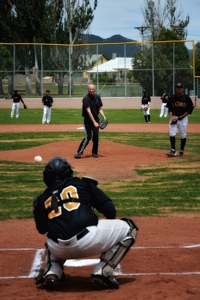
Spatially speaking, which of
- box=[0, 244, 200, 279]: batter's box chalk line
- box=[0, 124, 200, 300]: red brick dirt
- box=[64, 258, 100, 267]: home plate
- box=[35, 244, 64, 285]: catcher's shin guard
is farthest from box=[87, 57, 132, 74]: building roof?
box=[35, 244, 64, 285]: catcher's shin guard

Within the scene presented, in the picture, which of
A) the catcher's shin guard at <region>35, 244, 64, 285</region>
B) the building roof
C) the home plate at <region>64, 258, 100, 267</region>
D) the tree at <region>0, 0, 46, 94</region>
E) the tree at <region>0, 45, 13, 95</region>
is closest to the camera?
the catcher's shin guard at <region>35, 244, 64, 285</region>

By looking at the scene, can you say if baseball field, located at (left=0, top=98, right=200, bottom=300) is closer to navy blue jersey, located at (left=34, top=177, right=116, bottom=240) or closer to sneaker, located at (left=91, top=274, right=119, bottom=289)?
sneaker, located at (left=91, top=274, right=119, bottom=289)

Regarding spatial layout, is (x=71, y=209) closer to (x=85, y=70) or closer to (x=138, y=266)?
(x=138, y=266)

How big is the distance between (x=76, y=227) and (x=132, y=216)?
184 inches

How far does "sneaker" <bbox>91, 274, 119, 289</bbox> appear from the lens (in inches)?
254

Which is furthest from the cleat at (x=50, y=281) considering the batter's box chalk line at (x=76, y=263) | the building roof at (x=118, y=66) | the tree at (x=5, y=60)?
the tree at (x=5, y=60)

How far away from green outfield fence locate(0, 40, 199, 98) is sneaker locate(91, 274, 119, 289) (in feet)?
148

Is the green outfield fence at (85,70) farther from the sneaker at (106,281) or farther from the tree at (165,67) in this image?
the sneaker at (106,281)

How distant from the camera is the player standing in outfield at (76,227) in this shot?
20.9 feet

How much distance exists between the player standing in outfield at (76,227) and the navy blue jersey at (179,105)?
11.6m

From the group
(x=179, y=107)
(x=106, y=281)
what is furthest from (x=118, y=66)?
(x=106, y=281)

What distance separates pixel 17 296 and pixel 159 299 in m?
1.42

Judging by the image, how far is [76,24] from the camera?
70.7 meters

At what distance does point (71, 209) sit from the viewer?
6422 millimetres
